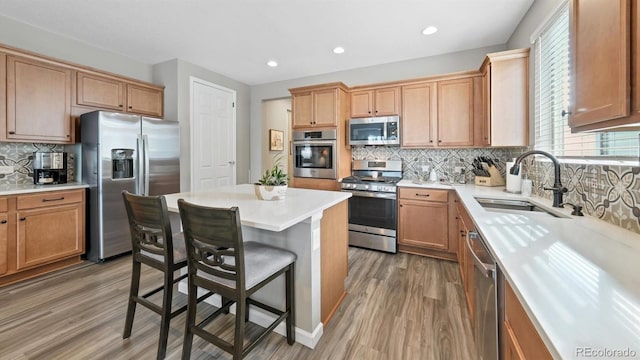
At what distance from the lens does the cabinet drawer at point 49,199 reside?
2527 millimetres

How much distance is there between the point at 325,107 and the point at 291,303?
9.32ft

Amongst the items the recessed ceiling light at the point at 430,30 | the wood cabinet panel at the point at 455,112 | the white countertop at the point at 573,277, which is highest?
the recessed ceiling light at the point at 430,30

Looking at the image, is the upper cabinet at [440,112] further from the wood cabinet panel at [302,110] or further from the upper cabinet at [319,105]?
the wood cabinet panel at [302,110]

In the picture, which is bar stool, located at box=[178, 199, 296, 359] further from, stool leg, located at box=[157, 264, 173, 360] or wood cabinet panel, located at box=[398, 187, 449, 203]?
wood cabinet panel, located at box=[398, 187, 449, 203]

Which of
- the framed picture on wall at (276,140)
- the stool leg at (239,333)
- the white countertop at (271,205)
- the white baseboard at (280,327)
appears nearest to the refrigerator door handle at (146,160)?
the white countertop at (271,205)

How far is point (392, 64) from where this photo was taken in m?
3.86

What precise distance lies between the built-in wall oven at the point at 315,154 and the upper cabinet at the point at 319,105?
5.9 inches

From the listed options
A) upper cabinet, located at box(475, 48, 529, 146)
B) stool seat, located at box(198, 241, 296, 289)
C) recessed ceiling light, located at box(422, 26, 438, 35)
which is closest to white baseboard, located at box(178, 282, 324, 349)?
stool seat, located at box(198, 241, 296, 289)

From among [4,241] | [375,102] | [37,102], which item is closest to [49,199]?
[4,241]

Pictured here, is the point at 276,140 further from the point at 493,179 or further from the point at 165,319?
the point at 165,319

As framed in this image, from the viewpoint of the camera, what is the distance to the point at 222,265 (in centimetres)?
129

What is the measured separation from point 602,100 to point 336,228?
1589mm

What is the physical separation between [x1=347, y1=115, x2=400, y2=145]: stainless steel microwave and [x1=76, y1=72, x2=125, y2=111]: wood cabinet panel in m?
3.15

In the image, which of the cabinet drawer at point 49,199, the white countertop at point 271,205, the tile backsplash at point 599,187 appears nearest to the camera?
the tile backsplash at point 599,187
